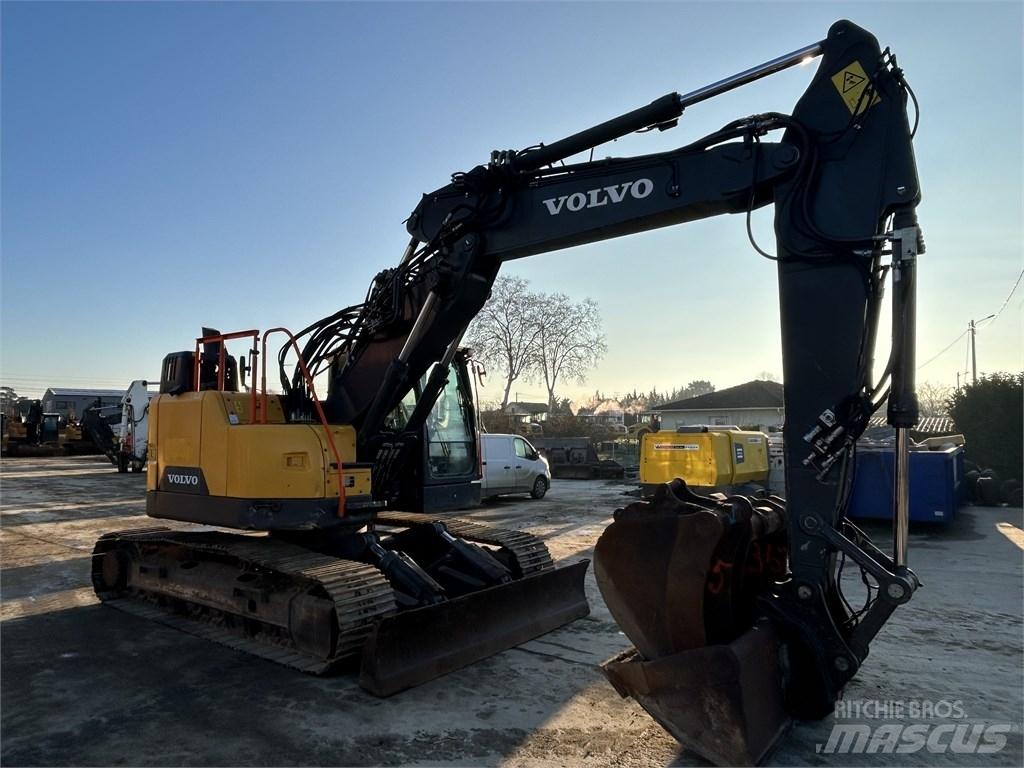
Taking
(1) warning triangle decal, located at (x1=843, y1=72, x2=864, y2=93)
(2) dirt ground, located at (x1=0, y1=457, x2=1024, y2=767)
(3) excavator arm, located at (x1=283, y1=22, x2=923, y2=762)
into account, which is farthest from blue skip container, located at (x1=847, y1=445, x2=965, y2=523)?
(1) warning triangle decal, located at (x1=843, y1=72, x2=864, y2=93)

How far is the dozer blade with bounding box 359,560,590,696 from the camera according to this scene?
4.88m

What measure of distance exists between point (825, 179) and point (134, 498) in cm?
1784

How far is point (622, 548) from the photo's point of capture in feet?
13.2

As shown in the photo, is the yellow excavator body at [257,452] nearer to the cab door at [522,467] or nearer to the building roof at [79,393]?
the cab door at [522,467]

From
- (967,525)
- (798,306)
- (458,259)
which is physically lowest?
(967,525)

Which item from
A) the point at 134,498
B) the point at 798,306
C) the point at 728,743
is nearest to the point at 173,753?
the point at 728,743

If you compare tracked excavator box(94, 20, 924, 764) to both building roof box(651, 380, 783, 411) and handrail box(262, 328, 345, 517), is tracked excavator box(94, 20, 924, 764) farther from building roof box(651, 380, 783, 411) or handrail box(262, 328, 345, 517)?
building roof box(651, 380, 783, 411)

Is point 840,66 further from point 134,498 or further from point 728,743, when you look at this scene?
point 134,498

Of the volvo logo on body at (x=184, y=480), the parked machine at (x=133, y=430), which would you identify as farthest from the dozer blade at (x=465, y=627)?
the parked machine at (x=133, y=430)

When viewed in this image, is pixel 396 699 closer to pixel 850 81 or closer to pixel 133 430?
pixel 850 81

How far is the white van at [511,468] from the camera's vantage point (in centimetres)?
1722

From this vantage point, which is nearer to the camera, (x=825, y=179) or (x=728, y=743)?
(x=728, y=743)

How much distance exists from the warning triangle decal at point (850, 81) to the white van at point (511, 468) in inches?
522
